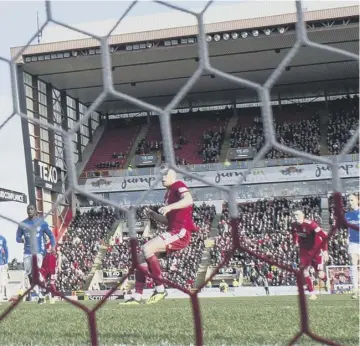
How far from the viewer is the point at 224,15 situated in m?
16.6

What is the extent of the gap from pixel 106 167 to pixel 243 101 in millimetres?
5838

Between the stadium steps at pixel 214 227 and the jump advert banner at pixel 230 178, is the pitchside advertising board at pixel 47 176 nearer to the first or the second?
the jump advert banner at pixel 230 178

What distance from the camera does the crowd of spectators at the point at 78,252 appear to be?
616 inches

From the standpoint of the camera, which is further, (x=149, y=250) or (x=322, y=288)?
(x=322, y=288)

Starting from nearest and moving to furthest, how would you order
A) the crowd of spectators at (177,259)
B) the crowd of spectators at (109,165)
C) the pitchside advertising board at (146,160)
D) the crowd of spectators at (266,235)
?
the crowd of spectators at (266,235) < the crowd of spectators at (177,259) < the pitchside advertising board at (146,160) < the crowd of spectators at (109,165)

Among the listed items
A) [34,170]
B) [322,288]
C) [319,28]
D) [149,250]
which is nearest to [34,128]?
[34,170]

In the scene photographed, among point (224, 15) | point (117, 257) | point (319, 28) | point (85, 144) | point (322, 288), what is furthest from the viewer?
point (85, 144)

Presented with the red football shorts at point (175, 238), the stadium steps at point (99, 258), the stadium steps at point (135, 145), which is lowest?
the red football shorts at point (175, 238)

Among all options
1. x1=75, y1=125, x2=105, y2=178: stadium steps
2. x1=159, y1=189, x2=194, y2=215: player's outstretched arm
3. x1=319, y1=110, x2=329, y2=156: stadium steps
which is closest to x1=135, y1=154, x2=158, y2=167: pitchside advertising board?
x1=75, y1=125, x2=105, y2=178: stadium steps

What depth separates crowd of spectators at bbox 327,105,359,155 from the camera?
1825 centimetres

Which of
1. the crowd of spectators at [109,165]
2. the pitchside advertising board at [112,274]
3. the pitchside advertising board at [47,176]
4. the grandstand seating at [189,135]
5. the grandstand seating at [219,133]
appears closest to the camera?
the pitchside advertising board at [112,274]

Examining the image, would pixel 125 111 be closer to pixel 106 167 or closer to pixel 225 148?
pixel 106 167

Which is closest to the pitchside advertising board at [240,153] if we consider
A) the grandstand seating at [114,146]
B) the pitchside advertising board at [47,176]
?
the grandstand seating at [114,146]

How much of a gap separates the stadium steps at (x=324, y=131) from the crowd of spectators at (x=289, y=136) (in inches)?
3.8
